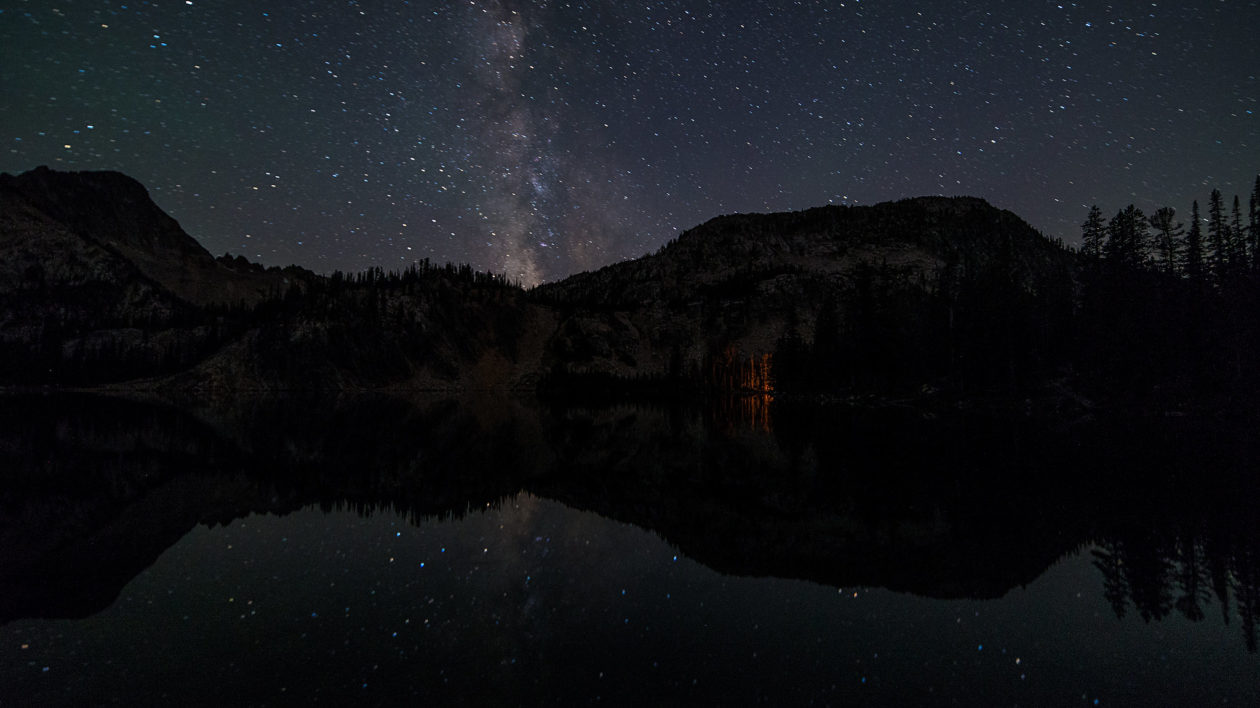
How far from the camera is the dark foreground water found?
8.35m

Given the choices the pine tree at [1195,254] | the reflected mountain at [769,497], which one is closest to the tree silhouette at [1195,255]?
the pine tree at [1195,254]

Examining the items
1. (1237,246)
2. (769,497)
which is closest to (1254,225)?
(1237,246)

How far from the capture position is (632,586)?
41.8 feet

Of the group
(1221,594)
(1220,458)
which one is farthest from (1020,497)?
(1220,458)

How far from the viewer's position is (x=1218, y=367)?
6562 centimetres

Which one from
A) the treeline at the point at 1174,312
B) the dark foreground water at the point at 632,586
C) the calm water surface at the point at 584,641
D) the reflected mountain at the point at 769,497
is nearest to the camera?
the calm water surface at the point at 584,641

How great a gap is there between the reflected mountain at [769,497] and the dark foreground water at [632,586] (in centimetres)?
13

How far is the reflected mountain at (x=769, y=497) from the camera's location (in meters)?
12.9

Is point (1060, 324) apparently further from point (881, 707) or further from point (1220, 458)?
point (881, 707)

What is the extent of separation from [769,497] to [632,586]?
9.41m

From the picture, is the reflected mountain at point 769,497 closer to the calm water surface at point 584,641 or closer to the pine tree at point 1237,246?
the calm water surface at point 584,641

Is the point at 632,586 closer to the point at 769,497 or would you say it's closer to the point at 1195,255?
the point at 769,497

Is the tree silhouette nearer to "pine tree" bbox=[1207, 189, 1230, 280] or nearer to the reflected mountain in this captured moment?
"pine tree" bbox=[1207, 189, 1230, 280]

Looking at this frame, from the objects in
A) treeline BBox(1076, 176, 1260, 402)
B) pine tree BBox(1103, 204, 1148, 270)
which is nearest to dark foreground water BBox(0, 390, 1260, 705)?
treeline BBox(1076, 176, 1260, 402)
